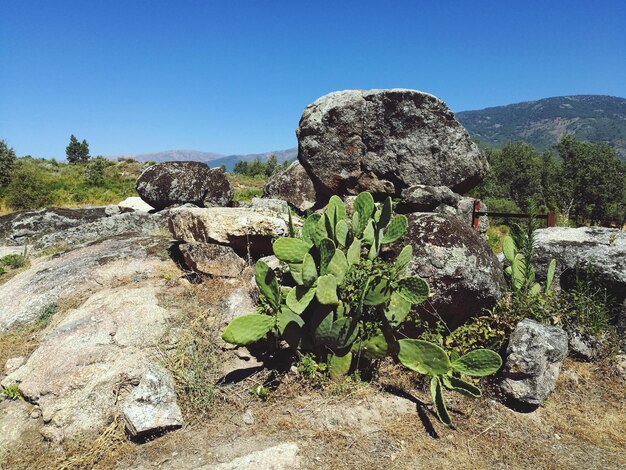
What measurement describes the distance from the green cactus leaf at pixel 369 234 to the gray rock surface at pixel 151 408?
105 inches

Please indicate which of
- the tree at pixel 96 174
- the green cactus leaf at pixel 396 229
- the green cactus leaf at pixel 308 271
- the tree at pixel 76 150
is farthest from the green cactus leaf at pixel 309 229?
the tree at pixel 76 150

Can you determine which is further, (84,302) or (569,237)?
(84,302)

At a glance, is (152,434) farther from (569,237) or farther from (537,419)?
(569,237)

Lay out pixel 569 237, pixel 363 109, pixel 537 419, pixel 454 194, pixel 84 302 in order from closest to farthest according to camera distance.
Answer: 1. pixel 537 419
2. pixel 569 237
3. pixel 84 302
4. pixel 454 194
5. pixel 363 109

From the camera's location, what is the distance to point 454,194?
265 inches

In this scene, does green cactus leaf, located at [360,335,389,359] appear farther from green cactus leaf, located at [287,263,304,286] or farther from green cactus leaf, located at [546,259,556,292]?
green cactus leaf, located at [546,259,556,292]

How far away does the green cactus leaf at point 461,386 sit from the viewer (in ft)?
12.6

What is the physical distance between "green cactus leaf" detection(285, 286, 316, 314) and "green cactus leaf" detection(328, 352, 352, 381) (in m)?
0.66

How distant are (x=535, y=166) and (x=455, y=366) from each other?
3692 centimetres

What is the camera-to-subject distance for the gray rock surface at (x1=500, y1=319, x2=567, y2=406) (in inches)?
165

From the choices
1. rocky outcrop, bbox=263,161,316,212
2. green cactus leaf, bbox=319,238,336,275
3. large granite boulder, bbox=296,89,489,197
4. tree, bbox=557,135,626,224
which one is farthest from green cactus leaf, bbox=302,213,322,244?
tree, bbox=557,135,626,224

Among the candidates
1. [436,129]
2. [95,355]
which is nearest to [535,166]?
[436,129]

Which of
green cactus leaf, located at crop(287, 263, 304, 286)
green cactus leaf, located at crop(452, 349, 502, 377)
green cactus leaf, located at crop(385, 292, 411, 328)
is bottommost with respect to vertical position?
green cactus leaf, located at crop(452, 349, 502, 377)

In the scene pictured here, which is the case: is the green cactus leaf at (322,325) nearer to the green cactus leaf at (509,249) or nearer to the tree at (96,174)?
the green cactus leaf at (509,249)
